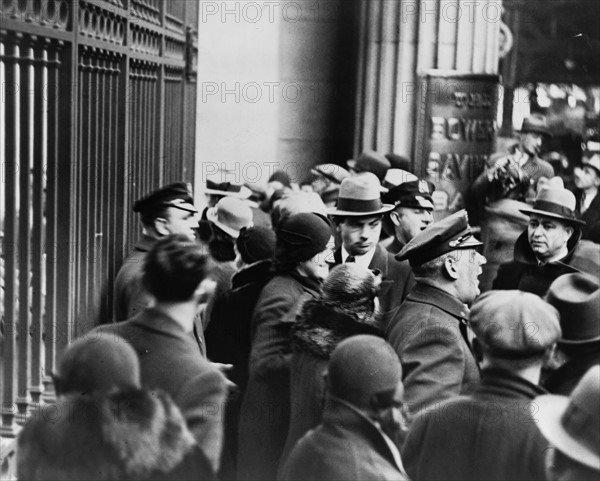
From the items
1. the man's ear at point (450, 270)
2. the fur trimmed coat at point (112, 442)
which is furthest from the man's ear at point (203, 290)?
the man's ear at point (450, 270)

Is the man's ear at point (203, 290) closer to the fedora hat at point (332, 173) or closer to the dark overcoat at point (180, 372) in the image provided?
the dark overcoat at point (180, 372)

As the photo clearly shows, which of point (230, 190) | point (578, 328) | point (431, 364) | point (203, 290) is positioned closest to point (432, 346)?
point (431, 364)

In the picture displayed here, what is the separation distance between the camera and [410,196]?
7195 mm

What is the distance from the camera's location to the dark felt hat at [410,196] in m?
7.18

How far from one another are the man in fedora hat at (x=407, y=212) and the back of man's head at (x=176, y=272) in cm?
269

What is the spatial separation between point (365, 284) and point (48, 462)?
1.32 metres

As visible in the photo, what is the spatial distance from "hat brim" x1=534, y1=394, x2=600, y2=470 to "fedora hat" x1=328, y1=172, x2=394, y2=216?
283 cm

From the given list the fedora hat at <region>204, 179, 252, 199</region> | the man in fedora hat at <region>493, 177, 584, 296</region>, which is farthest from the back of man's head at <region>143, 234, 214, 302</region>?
the fedora hat at <region>204, 179, 252, 199</region>

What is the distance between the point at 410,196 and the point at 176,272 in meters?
2.93

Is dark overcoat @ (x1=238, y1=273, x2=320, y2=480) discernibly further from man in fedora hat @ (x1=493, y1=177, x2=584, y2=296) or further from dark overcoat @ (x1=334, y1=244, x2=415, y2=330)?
man in fedora hat @ (x1=493, y1=177, x2=584, y2=296)

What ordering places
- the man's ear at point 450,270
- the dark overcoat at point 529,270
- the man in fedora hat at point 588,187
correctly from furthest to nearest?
the man in fedora hat at point 588,187 → the dark overcoat at point 529,270 → the man's ear at point 450,270

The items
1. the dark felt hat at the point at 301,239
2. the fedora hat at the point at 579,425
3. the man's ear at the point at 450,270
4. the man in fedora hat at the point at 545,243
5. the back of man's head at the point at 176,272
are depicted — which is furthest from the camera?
the man in fedora hat at the point at 545,243

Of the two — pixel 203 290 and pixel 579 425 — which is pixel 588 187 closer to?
pixel 203 290

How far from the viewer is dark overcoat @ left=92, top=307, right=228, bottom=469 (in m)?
4.29
